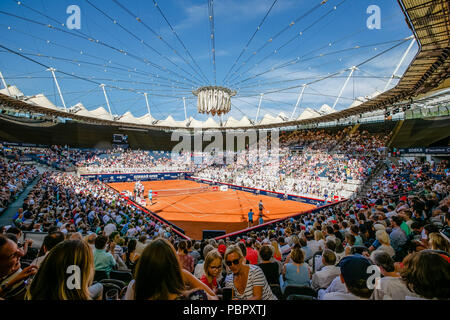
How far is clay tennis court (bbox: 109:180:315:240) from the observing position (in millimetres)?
17688

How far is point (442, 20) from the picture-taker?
915 centimetres

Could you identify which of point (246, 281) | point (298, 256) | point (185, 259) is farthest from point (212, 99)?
point (246, 281)

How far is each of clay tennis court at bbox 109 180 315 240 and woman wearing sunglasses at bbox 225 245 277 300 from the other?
42.5ft

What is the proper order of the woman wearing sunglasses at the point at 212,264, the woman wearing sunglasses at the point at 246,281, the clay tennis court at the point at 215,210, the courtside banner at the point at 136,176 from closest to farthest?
the woman wearing sunglasses at the point at 246,281 < the woman wearing sunglasses at the point at 212,264 < the clay tennis court at the point at 215,210 < the courtside banner at the point at 136,176

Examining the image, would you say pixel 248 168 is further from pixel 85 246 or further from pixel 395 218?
pixel 85 246

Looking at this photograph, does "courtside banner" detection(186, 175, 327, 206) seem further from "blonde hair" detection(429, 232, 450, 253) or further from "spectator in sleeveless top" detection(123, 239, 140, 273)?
"spectator in sleeveless top" detection(123, 239, 140, 273)

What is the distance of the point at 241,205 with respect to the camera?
2475cm

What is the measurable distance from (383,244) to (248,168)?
37363 mm

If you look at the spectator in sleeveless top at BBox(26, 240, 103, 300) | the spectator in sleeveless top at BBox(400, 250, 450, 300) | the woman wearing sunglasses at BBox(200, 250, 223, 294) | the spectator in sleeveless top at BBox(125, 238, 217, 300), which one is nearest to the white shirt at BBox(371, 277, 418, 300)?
the spectator in sleeveless top at BBox(400, 250, 450, 300)

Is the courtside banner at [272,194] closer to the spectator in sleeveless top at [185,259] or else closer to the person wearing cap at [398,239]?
the person wearing cap at [398,239]

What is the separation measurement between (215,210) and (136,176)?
25381mm

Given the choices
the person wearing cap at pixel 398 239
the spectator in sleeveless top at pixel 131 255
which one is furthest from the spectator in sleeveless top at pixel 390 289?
the spectator in sleeveless top at pixel 131 255

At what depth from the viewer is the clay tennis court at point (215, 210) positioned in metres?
17.7

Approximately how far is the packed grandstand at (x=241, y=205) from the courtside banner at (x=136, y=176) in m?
0.20
